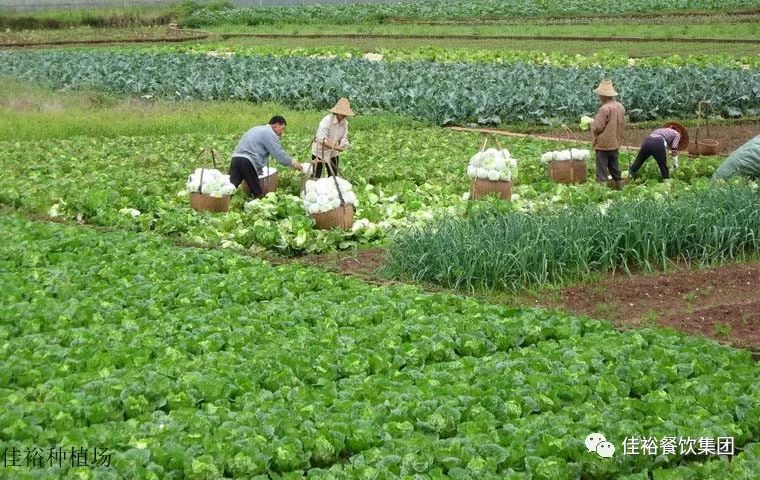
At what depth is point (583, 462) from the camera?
6922 millimetres

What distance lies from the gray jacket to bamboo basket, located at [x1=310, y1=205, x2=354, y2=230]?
1185 mm

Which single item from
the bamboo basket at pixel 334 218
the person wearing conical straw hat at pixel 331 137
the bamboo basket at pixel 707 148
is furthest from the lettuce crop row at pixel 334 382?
the bamboo basket at pixel 707 148

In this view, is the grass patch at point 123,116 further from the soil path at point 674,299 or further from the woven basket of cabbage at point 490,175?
the soil path at point 674,299

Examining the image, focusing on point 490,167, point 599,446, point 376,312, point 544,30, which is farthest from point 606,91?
point 544,30

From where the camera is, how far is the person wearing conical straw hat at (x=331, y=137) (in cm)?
1505

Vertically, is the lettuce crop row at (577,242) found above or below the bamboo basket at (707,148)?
above

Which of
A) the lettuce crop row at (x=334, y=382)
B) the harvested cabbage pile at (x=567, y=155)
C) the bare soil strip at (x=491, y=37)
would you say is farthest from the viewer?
the bare soil strip at (x=491, y=37)

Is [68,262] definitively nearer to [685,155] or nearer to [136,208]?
[136,208]

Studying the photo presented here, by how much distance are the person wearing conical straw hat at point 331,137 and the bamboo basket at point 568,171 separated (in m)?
2.93

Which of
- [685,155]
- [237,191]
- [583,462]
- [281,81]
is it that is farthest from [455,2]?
[583,462]

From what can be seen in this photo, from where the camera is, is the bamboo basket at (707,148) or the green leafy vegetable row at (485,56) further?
the green leafy vegetable row at (485,56)

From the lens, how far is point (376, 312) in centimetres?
977

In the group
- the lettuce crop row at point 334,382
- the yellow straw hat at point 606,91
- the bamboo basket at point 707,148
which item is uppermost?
the yellow straw hat at point 606,91

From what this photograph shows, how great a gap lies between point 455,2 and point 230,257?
149 feet
